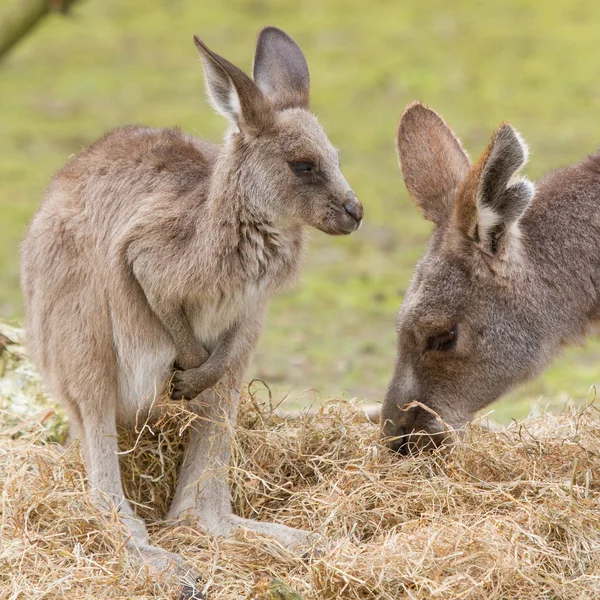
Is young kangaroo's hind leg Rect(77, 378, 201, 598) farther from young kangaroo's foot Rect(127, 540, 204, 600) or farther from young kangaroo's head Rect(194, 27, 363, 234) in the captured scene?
young kangaroo's head Rect(194, 27, 363, 234)

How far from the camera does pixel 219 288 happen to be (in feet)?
14.8

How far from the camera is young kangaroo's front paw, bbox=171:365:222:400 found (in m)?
4.61

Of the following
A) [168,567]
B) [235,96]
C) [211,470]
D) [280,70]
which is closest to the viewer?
[168,567]

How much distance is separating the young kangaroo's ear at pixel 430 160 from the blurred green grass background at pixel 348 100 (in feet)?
6.53

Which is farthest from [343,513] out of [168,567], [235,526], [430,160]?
[430,160]

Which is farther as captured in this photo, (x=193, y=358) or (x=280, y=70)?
(x=280, y=70)

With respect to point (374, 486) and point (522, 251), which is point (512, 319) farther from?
point (374, 486)

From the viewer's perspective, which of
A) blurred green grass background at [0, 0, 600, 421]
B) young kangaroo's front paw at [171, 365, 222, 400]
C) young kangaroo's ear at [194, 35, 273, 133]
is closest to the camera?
young kangaroo's ear at [194, 35, 273, 133]

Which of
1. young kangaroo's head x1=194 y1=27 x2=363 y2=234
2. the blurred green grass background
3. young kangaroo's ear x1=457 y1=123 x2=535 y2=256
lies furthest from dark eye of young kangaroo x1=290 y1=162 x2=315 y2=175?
the blurred green grass background

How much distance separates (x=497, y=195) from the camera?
4328mm

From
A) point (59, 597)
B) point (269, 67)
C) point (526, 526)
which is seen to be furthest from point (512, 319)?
point (59, 597)

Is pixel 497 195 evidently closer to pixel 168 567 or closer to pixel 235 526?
pixel 235 526

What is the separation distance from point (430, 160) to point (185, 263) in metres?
1.24

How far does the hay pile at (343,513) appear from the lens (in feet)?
12.8
